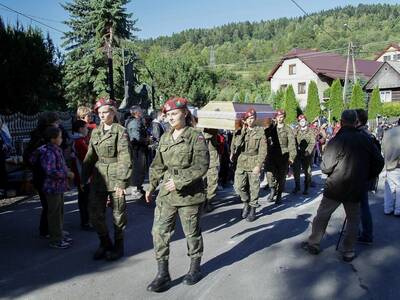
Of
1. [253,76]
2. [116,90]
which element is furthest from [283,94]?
[253,76]

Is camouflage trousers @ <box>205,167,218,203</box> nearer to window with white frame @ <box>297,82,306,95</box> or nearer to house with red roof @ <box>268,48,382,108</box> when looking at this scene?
house with red roof @ <box>268,48,382,108</box>

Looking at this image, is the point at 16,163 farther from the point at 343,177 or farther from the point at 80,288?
the point at 343,177

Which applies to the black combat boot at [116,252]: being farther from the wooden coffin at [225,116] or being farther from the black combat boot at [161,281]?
the wooden coffin at [225,116]

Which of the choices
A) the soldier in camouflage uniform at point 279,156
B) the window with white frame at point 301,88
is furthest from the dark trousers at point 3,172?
the window with white frame at point 301,88

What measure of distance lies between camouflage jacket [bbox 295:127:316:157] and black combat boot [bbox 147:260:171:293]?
6465mm

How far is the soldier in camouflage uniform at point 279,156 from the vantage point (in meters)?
8.98

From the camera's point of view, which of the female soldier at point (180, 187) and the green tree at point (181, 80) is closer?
the female soldier at point (180, 187)

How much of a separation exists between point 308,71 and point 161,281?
53361 millimetres

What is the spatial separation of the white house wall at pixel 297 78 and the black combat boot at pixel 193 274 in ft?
168

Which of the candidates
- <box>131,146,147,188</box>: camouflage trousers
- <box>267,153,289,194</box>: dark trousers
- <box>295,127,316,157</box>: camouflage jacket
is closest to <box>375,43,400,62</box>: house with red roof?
<box>295,127,316,157</box>: camouflage jacket

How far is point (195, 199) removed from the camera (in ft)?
14.7

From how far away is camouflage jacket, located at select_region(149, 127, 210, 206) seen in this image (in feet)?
14.4

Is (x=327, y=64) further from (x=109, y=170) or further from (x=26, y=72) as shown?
(x=109, y=170)

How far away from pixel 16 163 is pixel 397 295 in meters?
7.96
